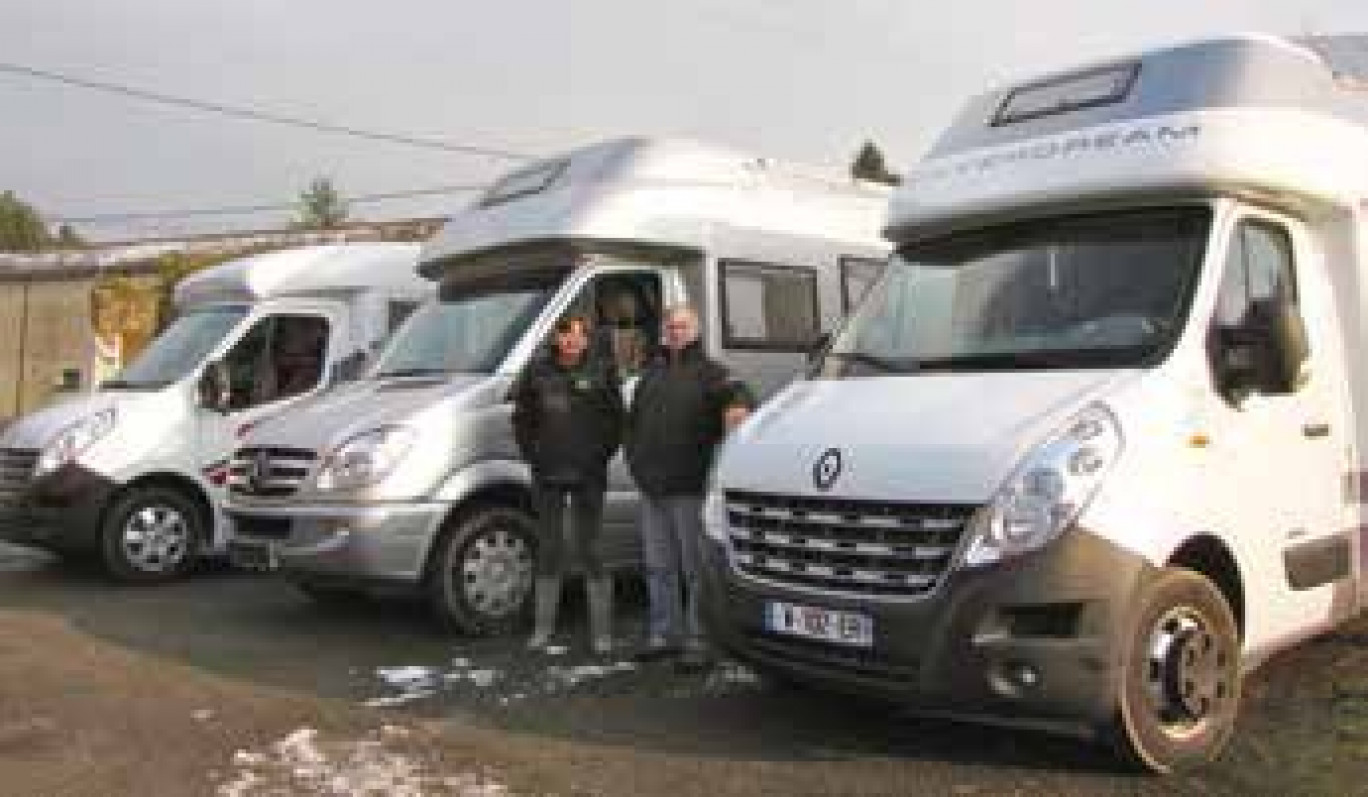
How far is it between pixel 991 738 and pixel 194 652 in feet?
14.9

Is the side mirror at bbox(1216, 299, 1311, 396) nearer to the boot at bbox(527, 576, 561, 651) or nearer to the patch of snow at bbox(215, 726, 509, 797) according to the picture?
the patch of snow at bbox(215, 726, 509, 797)

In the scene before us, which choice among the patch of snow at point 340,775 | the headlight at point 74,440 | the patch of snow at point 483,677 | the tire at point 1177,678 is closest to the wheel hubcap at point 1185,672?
the tire at point 1177,678

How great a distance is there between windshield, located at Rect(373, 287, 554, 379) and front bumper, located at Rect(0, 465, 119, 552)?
2565 mm

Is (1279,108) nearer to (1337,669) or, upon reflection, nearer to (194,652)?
(1337,669)

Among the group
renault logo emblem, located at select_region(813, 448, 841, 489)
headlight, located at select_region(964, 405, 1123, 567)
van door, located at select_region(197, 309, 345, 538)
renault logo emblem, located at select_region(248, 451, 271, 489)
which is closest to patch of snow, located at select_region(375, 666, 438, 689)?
renault logo emblem, located at select_region(248, 451, 271, 489)

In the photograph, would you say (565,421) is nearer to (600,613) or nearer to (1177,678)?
(600,613)

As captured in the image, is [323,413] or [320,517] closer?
[320,517]

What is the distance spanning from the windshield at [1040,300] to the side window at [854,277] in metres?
3.59

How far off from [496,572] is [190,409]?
377cm

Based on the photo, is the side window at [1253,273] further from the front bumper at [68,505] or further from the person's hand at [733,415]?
the front bumper at [68,505]

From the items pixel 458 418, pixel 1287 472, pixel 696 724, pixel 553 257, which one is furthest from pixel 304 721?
pixel 1287 472

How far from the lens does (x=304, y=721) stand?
7.07 metres

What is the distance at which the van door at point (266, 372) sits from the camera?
11.9 m

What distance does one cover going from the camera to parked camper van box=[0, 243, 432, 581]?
11.4 meters
